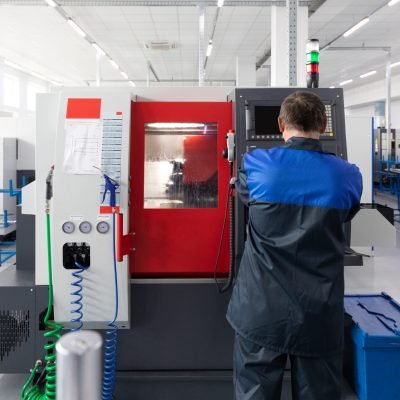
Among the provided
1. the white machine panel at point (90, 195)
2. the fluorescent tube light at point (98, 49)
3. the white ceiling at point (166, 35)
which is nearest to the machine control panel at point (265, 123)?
the white machine panel at point (90, 195)

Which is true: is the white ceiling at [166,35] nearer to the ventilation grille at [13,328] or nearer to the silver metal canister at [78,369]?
the ventilation grille at [13,328]

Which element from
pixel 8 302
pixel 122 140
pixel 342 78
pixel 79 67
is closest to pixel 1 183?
pixel 8 302

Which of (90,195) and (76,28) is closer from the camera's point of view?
(90,195)

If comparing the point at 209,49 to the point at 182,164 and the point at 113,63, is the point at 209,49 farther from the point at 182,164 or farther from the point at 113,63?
the point at 182,164

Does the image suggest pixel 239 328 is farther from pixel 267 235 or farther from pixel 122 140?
pixel 122 140

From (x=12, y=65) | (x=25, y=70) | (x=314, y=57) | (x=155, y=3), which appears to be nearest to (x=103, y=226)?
(x=314, y=57)

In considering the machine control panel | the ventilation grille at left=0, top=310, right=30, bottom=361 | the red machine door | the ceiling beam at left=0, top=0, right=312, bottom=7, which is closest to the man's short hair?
the machine control panel

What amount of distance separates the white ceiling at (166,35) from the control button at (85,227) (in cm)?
559

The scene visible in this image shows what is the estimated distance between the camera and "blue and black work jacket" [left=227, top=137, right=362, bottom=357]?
4.57ft

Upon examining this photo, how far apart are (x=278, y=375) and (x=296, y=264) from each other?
411 mm

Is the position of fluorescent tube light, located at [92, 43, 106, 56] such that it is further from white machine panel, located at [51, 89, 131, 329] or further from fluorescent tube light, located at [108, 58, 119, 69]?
white machine panel, located at [51, 89, 131, 329]

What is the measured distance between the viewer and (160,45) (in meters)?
→ 8.91

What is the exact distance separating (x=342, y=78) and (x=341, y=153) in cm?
1317

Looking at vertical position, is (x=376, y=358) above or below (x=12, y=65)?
below
